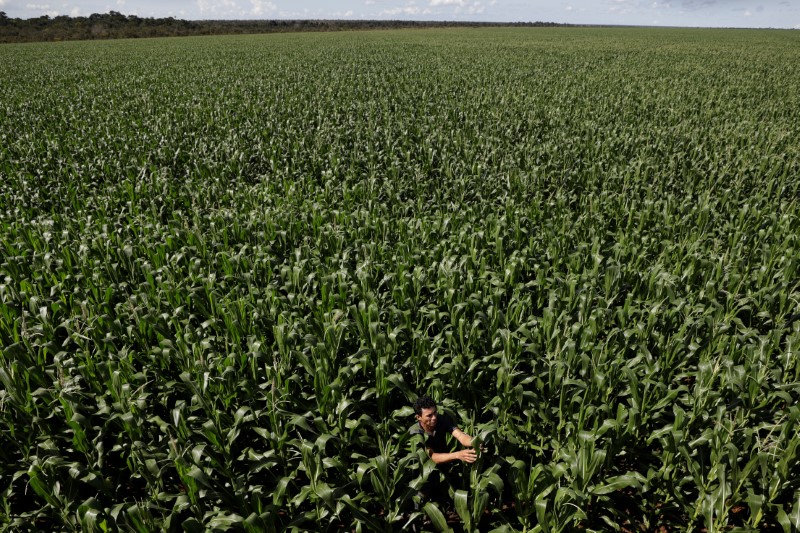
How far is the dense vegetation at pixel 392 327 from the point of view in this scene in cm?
334

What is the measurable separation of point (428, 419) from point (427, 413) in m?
0.06

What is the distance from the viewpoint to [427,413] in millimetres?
3336

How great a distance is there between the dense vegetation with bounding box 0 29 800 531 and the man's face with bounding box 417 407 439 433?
0.33 m

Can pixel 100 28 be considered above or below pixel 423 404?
above

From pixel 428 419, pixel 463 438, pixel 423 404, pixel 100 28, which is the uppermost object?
pixel 100 28

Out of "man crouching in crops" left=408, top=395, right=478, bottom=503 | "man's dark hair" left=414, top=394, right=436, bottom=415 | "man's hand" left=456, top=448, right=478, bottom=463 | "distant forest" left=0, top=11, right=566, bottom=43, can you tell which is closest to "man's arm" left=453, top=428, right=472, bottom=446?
"man crouching in crops" left=408, top=395, right=478, bottom=503

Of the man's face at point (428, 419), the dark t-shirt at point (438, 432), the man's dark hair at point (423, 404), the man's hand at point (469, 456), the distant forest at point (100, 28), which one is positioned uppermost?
the distant forest at point (100, 28)

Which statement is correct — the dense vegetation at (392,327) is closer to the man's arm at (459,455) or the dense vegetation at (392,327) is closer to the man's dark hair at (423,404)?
the man's arm at (459,455)

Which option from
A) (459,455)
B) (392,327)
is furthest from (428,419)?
(392,327)

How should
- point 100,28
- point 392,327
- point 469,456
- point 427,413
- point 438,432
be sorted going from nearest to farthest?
point 469,456 → point 427,413 → point 438,432 → point 392,327 → point 100,28

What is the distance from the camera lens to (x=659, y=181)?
30.2 ft

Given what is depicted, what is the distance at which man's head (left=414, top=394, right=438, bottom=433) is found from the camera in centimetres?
334

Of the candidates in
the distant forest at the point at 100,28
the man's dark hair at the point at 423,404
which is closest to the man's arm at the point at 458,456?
the man's dark hair at the point at 423,404

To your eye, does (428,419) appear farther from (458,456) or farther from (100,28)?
(100,28)
